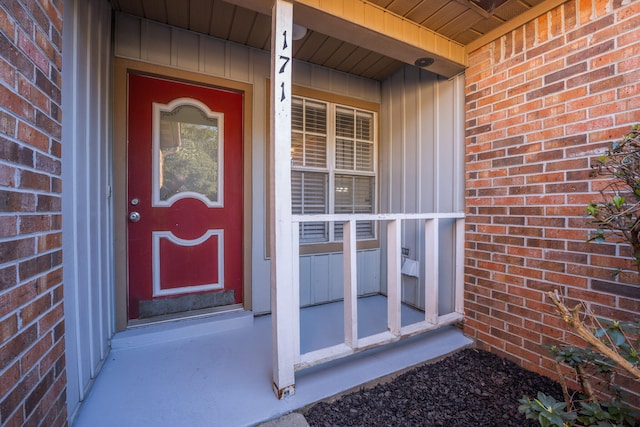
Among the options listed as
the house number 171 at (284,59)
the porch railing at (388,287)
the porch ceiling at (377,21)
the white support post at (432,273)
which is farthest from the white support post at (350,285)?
the porch ceiling at (377,21)

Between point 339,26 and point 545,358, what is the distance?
242cm

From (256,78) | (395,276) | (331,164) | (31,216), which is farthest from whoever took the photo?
(331,164)

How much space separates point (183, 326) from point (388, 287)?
159cm

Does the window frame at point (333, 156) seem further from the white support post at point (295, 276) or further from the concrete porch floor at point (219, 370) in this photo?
the white support post at point (295, 276)

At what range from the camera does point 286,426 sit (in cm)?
130

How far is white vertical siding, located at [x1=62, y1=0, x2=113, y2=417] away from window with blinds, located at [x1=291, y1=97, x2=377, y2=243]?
1.52 metres

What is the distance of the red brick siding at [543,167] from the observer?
56.9 inches

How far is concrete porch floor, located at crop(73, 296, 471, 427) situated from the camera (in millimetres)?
1358

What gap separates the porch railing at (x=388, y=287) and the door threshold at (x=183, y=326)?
808mm

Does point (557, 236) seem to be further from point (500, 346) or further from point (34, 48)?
point (34, 48)

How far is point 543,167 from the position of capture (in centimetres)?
171

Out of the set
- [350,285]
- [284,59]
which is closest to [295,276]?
[350,285]

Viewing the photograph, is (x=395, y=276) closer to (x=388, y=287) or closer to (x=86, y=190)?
(x=388, y=287)

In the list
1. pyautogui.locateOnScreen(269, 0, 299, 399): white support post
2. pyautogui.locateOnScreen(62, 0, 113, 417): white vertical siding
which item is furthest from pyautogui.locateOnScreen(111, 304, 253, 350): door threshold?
pyautogui.locateOnScreen(269, 0, 299, 399): white support post
